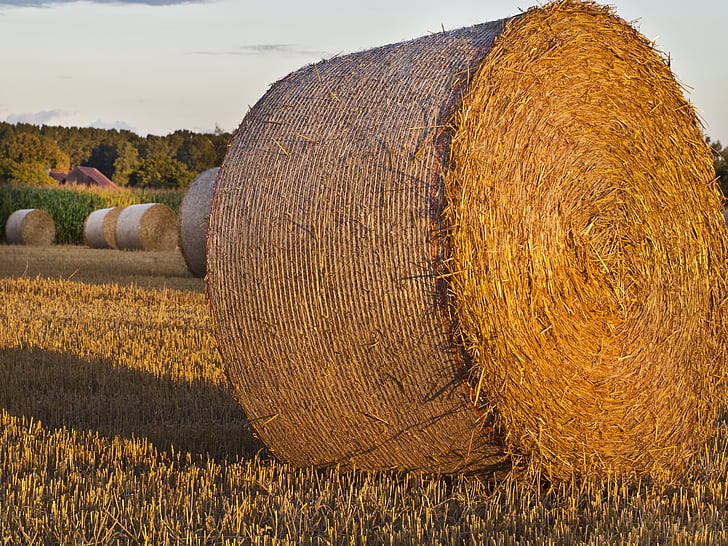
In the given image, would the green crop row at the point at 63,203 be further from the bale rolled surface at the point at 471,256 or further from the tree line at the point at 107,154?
the bale rolled surface at the point at 471,256

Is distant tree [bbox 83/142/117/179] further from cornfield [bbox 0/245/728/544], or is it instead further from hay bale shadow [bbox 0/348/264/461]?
cornfield [bbox 0/245/728/544]

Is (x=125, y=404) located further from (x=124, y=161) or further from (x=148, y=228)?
(x=124, y=161)

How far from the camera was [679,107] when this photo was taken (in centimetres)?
566

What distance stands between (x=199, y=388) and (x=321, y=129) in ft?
11.1

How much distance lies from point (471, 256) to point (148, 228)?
21.0 metres

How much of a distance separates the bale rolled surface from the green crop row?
28909 mm

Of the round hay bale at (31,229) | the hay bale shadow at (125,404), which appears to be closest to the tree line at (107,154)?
the round hay bale at (31,229)

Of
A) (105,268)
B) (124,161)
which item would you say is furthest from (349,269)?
(124,161)

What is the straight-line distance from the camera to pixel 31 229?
1130 inches

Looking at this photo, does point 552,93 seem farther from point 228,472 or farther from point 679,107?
point 228,472

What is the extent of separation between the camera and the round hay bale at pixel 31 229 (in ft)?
93.8

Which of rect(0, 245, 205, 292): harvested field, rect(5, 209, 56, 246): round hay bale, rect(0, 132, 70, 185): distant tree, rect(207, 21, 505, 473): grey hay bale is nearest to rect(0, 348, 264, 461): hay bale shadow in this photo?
rect(207, 21, 505, 473): grey hay bale

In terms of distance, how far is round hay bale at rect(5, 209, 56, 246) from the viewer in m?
28.6

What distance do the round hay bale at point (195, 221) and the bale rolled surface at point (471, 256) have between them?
392 inches
